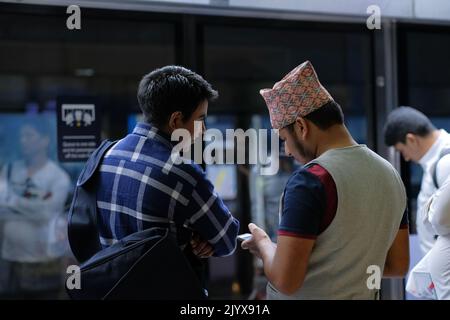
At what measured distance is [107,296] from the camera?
1702 millimetres

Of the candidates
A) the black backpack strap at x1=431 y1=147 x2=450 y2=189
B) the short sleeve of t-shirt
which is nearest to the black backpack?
the short sleeve of t-shirt

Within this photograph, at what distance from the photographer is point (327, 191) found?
5.38 ft

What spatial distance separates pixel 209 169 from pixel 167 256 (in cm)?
307

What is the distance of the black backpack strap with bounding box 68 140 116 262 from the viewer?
1.85m

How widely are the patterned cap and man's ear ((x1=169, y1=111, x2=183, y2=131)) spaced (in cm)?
28

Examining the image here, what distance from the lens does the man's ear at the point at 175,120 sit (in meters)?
1.87

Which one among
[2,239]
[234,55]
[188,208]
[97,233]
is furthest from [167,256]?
[234,55]

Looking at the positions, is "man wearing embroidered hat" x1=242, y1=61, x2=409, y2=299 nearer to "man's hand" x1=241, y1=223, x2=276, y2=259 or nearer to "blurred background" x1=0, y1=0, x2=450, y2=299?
"man's hand" x1=241, y1=223, x2=276, y2=259

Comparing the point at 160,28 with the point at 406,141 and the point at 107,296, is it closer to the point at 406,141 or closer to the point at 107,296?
the point at 406,141

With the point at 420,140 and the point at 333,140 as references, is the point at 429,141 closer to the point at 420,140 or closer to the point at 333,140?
the point at 420,140

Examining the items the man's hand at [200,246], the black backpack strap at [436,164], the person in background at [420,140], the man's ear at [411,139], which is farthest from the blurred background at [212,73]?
the man's hand at [200,246]

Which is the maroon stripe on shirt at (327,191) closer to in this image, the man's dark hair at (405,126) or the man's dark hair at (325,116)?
the man's dark hair at (325,116)

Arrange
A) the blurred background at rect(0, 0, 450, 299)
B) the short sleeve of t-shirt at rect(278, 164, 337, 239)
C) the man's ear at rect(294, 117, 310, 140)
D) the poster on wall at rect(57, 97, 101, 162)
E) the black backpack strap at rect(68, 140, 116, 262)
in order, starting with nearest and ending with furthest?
the short sleeve of t-shirt at rect(278, 164, 337, 239), the man's ear at rect(294, 117, 310, 140), the black backpack strap at rect(68, 140, 116, 262), the poster on wall at rect(57, 97, 101, 162), the blurred background at rect(0, 0, 450, 299)

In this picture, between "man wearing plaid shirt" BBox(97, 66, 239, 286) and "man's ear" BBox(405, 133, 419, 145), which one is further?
"man's ear" BBox(405, 133, 419, 145)
